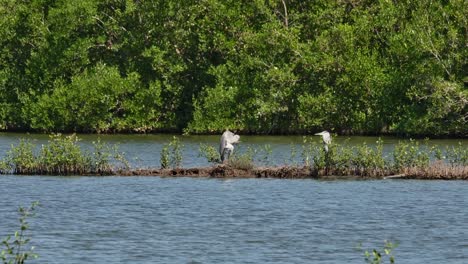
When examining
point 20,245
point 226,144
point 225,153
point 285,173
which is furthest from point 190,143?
point 20,245

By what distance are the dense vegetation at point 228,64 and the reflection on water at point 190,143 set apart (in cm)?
158

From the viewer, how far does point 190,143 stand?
162ft

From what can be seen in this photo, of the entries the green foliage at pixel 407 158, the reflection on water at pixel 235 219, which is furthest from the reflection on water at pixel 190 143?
the green foliage at pixel 407 158

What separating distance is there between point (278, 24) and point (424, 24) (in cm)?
661

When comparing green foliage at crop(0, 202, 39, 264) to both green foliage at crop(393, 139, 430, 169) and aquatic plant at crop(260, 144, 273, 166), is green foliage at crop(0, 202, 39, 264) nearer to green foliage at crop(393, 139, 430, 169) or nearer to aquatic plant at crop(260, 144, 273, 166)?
aquatic plant at crop(260, 144, 273, 166)

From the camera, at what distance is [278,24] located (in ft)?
180

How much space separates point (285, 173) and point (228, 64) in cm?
2350

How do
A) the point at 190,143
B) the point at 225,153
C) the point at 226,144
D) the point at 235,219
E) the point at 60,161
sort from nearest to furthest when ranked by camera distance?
the point at 235,219 < the point at 60,161 < the point at 226,144 < the point at 225,153 < the point at 190,143

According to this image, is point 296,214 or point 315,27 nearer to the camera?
point 296,214

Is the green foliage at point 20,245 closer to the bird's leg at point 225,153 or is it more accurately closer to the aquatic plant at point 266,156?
the bird's leg at point 225,153

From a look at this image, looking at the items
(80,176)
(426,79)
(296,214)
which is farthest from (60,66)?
(296,214)

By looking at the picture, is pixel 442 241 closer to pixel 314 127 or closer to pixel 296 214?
pixel 296 214

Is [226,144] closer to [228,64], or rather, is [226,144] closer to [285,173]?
[285,173]

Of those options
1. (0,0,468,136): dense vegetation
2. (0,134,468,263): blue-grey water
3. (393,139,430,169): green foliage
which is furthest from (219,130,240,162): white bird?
(0,0,468,136): dense vegetation
